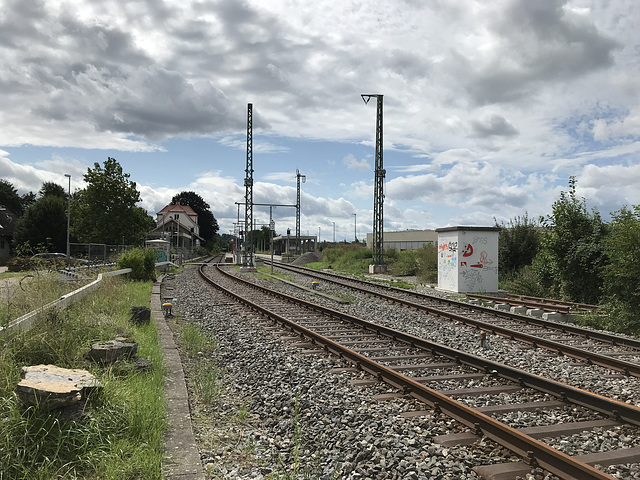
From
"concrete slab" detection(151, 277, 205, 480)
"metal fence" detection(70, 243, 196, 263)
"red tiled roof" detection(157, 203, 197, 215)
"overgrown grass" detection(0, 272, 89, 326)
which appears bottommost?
"concrete slab" detection(151, 277, 205, 480)

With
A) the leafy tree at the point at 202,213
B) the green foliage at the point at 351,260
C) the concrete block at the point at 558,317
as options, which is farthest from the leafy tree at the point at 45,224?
the leafy tree at the point at 202,213

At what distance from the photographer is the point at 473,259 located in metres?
19.9

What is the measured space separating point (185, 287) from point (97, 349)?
16.3 m

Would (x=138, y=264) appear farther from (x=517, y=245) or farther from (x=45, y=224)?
(x=45, y=224)

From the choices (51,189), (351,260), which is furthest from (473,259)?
(51,189)

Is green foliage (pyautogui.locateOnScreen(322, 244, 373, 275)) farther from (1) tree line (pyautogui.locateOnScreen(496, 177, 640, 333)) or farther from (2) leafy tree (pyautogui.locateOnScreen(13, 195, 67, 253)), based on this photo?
(2) leafy tree (pyautogui.locateOnScreen(13, 195, 67, 253))

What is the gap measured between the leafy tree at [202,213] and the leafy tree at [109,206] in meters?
81.3

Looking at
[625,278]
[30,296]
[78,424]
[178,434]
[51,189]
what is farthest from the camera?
[51,189]

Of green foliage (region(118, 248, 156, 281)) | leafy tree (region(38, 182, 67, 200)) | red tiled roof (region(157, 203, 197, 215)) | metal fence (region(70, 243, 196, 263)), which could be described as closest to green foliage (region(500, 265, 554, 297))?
green foliage (region(118, 248, 156, 281))

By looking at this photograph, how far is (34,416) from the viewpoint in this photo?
4316 millimetres

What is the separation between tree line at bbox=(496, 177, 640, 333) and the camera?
12.1 metres

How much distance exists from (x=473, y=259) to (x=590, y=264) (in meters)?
4.81

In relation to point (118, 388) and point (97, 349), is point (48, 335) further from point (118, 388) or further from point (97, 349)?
point (118, 388)

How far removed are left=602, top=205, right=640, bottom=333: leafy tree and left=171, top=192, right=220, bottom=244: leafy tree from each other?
114628mm
